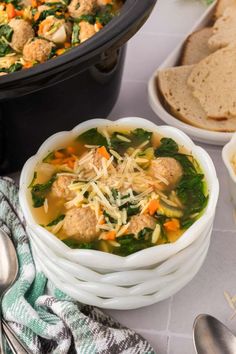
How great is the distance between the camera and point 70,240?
1228 mm

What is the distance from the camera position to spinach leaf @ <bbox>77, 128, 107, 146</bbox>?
1.43 meters

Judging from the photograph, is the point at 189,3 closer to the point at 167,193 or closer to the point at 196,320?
the point at 167,193

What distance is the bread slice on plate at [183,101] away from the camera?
5.52 ft

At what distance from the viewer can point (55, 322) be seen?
49.8 inches

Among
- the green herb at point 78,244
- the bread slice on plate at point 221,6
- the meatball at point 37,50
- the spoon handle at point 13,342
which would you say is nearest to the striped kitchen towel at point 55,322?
the spoon handle at point 13,342

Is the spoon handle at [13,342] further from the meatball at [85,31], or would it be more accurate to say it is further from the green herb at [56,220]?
the meatball at [85,31]

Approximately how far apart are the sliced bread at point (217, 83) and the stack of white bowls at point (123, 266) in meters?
0.41

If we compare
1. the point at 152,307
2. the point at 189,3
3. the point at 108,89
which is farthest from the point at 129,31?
the point at 189,3

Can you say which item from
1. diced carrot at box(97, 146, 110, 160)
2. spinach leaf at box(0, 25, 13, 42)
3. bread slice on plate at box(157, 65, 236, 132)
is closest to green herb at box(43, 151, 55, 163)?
diced carrot at box(97, 146, 110, 160)

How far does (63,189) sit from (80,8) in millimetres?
520

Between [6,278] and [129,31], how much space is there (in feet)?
1.90

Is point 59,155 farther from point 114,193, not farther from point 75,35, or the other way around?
point 75,35

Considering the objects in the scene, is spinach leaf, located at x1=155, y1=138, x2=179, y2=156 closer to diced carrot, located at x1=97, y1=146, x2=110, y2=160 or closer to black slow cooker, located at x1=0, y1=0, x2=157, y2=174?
diced carrot, located at x1=97, y1=146, x2=110, y2=160

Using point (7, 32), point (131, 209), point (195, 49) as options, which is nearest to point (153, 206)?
point (131, 209)
